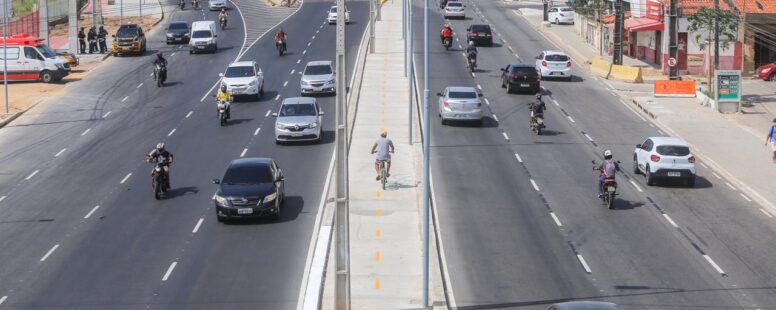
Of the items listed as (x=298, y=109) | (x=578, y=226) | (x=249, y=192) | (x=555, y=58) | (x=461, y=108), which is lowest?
(x=578, y=226)

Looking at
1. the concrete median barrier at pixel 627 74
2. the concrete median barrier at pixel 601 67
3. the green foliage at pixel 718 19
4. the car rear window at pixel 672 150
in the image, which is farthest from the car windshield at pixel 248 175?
the concrete median barrier at pixel 601 67

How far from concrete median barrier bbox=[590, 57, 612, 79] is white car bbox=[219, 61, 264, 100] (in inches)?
779

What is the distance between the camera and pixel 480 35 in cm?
7606

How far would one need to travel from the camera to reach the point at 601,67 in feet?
218

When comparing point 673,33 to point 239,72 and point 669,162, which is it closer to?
point 239,72

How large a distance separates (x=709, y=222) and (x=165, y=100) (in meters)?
29.6

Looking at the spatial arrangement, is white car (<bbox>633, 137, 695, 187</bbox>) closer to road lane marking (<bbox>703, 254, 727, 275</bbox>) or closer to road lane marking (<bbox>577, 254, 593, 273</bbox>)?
road lane marking (<bbox>703, 254, 727, 275</bbox>)

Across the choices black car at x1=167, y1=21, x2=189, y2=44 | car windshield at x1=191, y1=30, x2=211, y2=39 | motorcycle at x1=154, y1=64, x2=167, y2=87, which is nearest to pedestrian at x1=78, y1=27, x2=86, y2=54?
black car at x1=167, y1=21, x2=189, y2=44

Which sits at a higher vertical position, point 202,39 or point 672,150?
point 202,39

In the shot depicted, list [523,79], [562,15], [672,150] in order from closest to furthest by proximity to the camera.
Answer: [672,150]
[523,79]
[562,15]

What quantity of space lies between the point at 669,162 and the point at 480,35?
1547 inches

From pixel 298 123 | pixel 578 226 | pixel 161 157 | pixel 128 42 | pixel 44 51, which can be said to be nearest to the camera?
pixel 578 226

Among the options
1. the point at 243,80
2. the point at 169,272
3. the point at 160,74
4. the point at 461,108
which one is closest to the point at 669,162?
the point at 461,108

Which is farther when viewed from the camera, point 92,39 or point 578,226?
point 92,39
